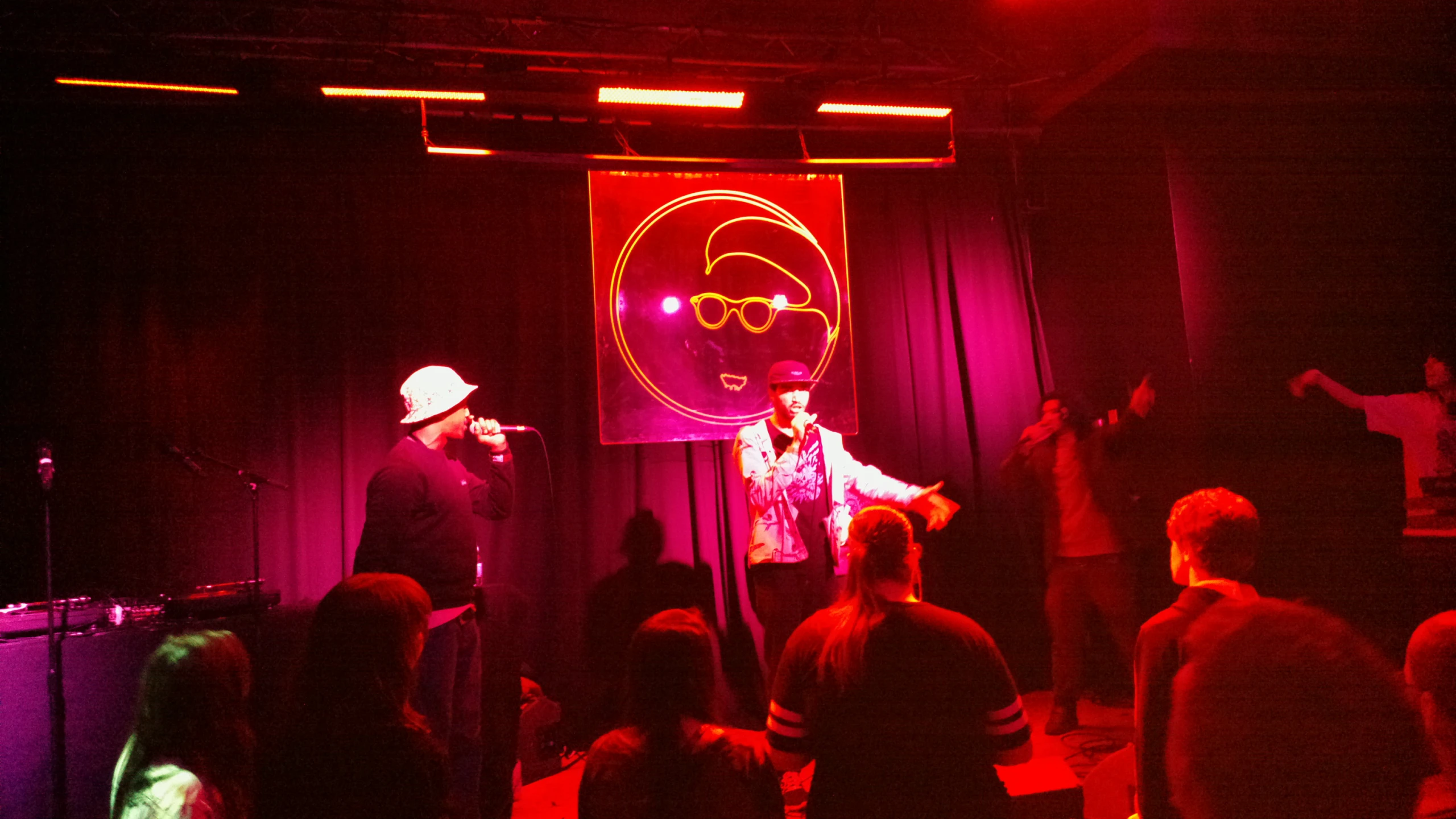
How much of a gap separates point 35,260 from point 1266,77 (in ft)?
25.7

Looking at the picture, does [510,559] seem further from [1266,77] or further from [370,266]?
[1266,77]

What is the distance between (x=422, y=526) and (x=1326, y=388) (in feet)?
18.8

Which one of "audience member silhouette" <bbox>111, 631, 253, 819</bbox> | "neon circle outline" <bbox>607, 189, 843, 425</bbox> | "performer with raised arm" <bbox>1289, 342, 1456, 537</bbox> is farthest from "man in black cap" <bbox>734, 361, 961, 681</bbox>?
"performer with raised arm" <bbox>1289, 342, 1456, 537</bbox>

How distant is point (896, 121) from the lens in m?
6.00

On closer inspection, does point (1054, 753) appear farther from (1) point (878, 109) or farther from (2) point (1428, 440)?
(1) point (878, 109)

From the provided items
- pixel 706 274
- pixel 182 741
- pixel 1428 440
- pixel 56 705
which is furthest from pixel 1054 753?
pixel 56 705

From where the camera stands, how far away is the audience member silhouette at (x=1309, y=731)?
1227 mm

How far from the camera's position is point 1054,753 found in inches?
174

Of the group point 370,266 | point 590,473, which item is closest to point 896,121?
point 590,473

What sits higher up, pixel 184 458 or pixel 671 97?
pixel 671 97

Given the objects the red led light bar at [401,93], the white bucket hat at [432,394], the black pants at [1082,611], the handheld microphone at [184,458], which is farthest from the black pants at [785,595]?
the red led light bar at [401,93]

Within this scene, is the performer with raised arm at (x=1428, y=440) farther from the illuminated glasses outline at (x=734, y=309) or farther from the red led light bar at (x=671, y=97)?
the red led light bar at (x=671, y=97)

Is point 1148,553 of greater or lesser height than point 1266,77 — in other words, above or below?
below

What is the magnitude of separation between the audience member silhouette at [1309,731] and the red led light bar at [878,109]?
15.5 ft
